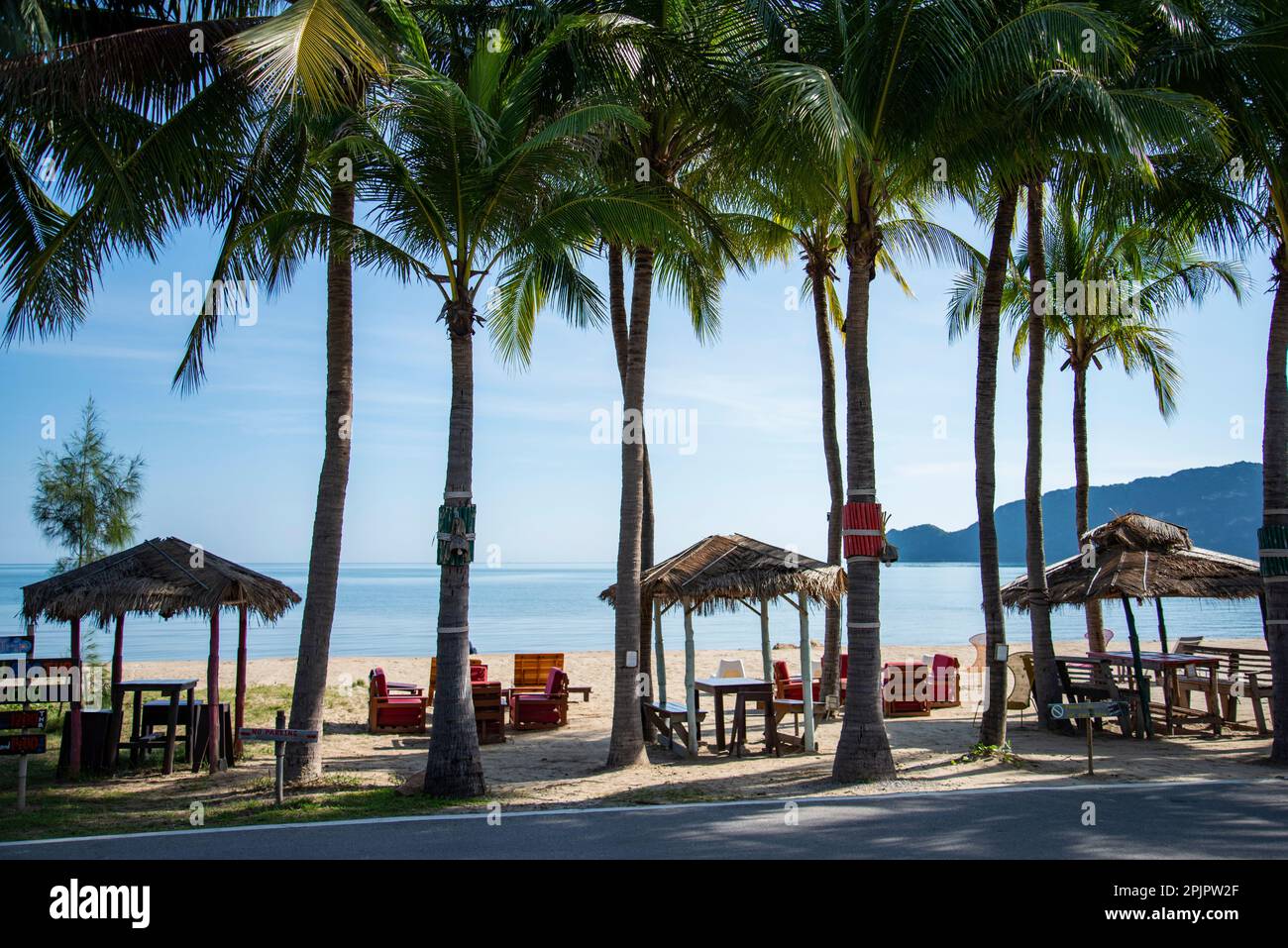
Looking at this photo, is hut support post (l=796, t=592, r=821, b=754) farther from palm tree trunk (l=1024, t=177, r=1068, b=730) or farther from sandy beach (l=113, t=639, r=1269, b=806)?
palm tree trunk (l=1024, t=177, r=1068, b=730)

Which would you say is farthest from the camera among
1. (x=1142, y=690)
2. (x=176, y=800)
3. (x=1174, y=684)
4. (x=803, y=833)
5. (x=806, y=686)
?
(x=1174, y=684)

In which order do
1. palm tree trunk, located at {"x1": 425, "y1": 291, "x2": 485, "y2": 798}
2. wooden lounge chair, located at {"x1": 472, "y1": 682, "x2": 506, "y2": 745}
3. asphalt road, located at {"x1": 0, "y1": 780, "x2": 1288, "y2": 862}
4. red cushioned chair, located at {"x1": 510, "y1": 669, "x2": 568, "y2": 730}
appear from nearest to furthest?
asphalt road, located at {"x1": 0, "y1": 780, "x2": 1288, "y2": 862}
palm tree trunk, located at {"x1": 425, "y1": 291, "x2": 485, "y2": 798}
wooden lounge chair, located at {"x1": 472, "y1": 682, "x2": 506, "y2": 745}
red cushioned chair, located at {"x1": 510, "y1": 669, "x2": 568, "y2": 730}

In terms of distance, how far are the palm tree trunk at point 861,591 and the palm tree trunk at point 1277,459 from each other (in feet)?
17.6

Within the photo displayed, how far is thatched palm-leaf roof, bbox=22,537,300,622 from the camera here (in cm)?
1191

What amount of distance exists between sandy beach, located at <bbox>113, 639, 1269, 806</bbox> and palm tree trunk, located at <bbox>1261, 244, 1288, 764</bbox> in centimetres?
127

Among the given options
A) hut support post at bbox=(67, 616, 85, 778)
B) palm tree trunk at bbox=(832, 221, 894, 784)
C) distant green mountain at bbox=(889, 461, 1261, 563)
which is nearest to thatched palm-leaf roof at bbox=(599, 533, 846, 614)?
palm tree trunk at bbox=(832, 221, 894, 784)

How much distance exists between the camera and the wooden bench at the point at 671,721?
13605 millimetres

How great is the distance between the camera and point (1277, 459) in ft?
41.6

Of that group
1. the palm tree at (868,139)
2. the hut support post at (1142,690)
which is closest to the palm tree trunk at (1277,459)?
the hut support post at (1142,690)

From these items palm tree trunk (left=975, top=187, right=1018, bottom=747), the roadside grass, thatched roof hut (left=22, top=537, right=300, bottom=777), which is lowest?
the roadside grass

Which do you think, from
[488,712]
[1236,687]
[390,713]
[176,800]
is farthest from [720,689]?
[1236,687]

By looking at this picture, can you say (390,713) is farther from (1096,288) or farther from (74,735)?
(1096,288)

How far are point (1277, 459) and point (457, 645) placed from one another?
10.5m
